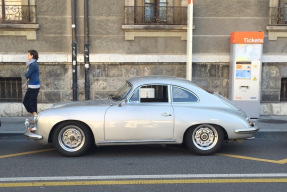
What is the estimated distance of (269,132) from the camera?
7301 mm

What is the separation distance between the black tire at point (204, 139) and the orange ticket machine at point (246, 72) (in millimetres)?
3671

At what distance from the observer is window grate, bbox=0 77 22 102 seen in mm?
9391

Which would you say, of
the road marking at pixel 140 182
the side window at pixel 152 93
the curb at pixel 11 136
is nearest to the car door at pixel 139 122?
the side window at pixel 152 93

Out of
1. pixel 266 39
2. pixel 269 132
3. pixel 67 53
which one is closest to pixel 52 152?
pixel 67 53

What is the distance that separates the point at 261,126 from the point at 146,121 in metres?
3.89

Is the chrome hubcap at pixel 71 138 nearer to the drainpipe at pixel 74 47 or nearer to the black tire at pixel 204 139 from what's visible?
the black tire at pixel 204 139

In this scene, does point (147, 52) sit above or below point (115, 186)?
above

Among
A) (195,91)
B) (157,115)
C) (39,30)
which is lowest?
(157,115)

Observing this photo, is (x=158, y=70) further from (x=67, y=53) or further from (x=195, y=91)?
(x=195, y=91)

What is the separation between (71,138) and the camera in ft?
17.8

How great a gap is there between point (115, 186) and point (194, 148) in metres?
1.89

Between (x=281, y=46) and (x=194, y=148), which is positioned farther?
(x=281, y=46)

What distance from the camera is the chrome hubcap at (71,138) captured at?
5418 millimetres

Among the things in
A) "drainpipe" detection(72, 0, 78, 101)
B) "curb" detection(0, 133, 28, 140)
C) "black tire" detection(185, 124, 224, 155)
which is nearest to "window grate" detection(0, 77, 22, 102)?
"drainpipe" detection(72, 0, 78, 101)
